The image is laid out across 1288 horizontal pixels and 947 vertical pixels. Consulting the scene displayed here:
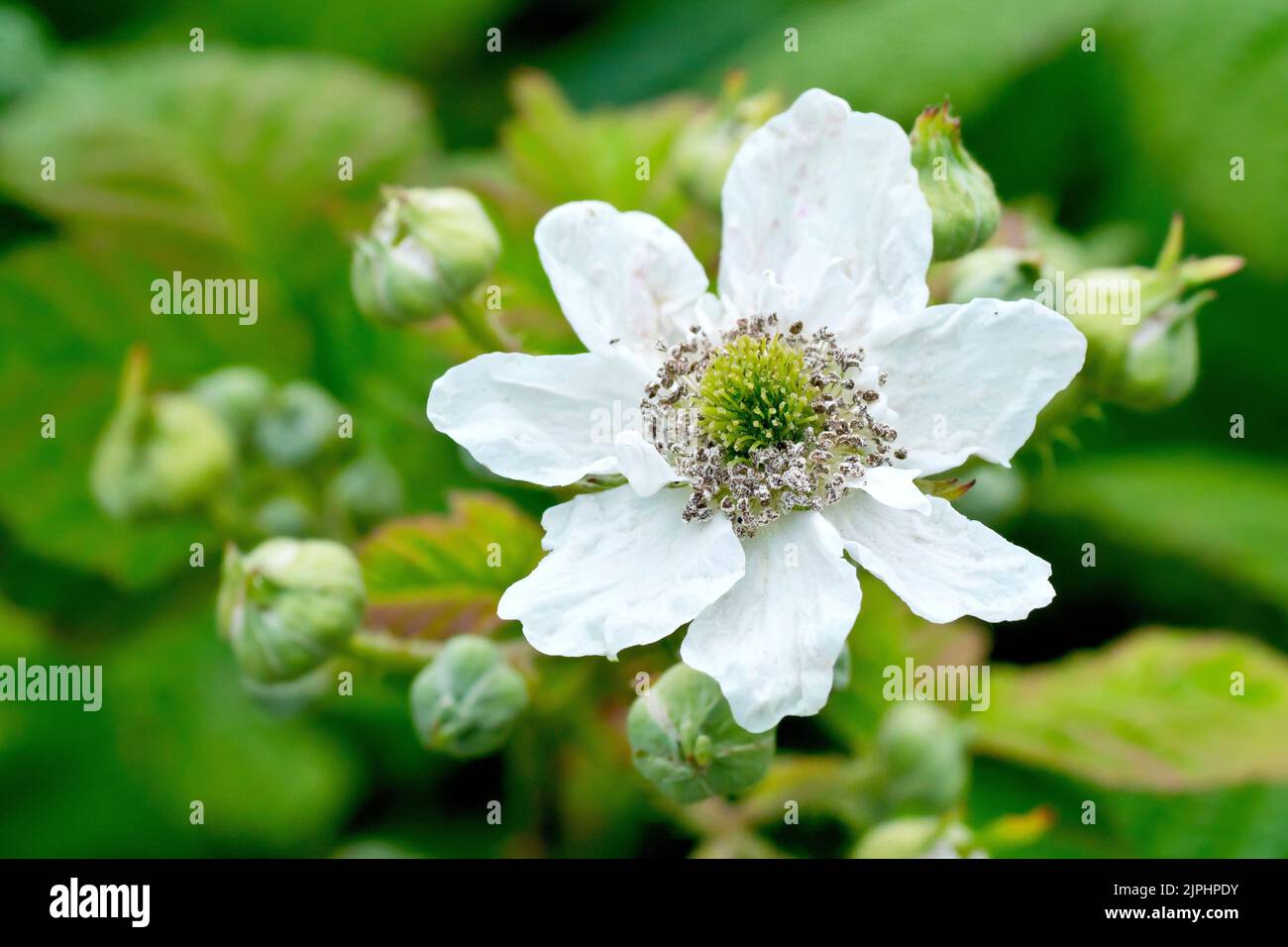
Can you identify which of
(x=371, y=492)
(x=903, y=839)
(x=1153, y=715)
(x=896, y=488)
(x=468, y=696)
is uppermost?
(x=371, y=492)

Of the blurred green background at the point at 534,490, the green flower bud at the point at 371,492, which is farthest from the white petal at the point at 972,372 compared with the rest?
the green flower bud at the point at 371,492

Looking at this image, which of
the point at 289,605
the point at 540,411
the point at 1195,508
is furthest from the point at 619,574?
the point at 1195,508

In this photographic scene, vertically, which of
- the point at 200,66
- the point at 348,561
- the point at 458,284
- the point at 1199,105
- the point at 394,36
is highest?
the point at 394,36

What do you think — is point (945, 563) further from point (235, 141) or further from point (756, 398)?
point (235, 141)

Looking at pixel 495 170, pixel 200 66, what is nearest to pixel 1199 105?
pixel 495 170

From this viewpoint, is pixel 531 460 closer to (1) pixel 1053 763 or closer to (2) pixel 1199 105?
(1) pixel 1053 763
